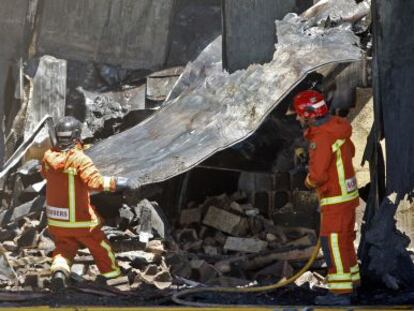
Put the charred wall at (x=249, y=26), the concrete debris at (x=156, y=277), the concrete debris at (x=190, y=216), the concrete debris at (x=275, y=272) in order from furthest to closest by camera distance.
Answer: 1. the charred wall at (x=249, y=26)
2. the concrete debris at (x=190, y=216)
3. the concrete debris at (x=275, y=272)
4. the concrete debris at (x=156, y=277)

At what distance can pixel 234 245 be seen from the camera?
30.7ft

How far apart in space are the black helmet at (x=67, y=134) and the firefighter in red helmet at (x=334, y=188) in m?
1.91

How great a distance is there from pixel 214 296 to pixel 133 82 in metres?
5.58

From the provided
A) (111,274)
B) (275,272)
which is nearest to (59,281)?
(111,274)

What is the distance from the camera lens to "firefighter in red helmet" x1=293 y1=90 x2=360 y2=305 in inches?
287

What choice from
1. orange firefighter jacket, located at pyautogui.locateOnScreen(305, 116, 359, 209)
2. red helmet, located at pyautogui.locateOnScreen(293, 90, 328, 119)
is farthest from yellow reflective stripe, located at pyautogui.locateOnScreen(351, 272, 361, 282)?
red helmet, located at pyautogui.locateOnScreen(293, 90, 328, 119)

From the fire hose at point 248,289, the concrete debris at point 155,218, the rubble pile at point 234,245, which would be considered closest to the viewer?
the fire hose at point 248,289

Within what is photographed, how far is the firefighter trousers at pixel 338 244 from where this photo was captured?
733 cm

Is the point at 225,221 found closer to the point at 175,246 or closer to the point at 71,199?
the point at 175,246

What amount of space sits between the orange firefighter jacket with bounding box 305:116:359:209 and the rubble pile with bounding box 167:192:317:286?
1.39 metres

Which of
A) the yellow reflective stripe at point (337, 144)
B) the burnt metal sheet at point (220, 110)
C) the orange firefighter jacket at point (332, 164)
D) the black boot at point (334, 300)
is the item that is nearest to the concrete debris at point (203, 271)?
the burnt metal sheet at point (220, 110)

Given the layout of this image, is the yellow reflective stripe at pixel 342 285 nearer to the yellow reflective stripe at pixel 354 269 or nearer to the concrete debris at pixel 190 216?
the yellow reflective stripe at pixel 354 269

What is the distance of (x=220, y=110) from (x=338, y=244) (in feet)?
8.10

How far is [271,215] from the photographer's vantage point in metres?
9.88
